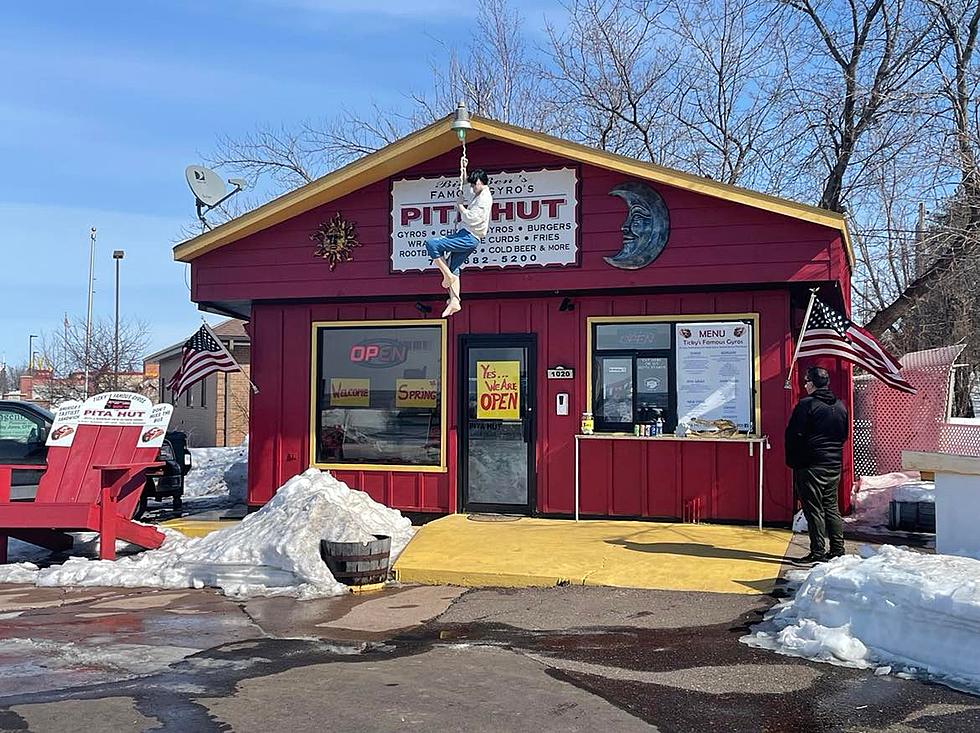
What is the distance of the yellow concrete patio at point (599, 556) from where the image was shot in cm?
862

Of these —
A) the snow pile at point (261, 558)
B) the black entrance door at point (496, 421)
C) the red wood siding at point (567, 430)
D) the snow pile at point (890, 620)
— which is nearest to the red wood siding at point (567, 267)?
the red wood siding at point (567, 430)

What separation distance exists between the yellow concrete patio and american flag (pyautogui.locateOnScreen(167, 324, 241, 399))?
3.87 meters

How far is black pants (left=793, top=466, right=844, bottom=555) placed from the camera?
8.96 m

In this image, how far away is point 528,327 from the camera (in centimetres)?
1179

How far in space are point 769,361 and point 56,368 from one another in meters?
32.9

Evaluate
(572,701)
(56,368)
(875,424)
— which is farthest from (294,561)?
(56,368)

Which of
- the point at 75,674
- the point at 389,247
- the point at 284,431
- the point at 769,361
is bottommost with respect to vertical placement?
the point at 75,674

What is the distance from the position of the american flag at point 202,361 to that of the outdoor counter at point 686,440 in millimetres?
4765

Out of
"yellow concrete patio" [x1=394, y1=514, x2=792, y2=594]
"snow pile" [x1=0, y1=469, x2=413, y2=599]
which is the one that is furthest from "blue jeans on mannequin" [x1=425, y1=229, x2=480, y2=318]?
"yellow concrete patio" [x1=394, y1=514, x2=792, y2=594]

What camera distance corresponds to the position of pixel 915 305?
20297 mm

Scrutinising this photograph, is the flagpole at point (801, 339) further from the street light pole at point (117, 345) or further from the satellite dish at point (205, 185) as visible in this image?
the street light pole at point (117, 345)

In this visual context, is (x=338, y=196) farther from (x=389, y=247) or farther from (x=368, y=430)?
(x=368, y=430)

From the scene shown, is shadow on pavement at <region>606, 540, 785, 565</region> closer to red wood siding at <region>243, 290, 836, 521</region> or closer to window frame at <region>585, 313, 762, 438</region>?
red wood siding at <region>243, 290, 836, 521</region>

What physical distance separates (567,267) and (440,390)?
2.22 m
